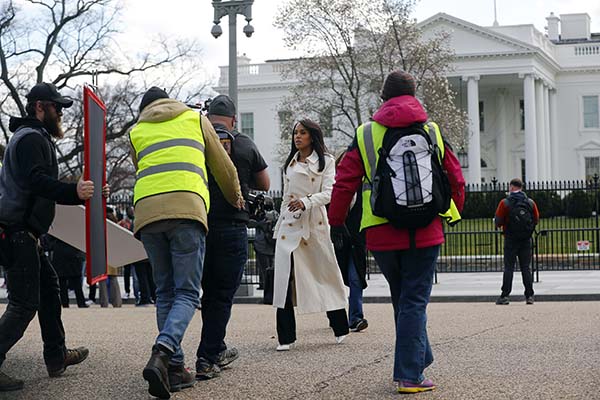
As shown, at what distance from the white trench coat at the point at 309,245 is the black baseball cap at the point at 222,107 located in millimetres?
1417

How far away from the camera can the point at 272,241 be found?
38.2ft

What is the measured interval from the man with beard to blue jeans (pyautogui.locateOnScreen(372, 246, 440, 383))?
1872 mm

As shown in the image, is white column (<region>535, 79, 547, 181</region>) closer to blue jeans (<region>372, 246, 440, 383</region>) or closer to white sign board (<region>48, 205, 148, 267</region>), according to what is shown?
white sign board (<region>48, 205, 148, 267</region>)

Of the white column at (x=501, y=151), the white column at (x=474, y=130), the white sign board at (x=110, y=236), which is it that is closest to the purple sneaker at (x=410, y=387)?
the white sign board at (x=110, y=236)

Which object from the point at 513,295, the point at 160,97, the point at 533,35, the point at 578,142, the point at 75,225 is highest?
the point at 533,35

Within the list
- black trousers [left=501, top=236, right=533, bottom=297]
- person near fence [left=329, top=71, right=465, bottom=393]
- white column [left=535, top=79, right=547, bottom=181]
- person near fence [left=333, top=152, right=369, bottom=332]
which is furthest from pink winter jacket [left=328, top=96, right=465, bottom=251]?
white column [left=535, top=79, right=547, bottom=181]

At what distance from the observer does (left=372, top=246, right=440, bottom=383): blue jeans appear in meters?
5.94

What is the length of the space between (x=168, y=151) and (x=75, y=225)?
4505 millimetres

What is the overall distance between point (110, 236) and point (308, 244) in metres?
2.02

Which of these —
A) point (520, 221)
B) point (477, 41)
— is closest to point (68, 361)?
point (520, 221)

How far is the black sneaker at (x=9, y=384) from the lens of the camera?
6305 mm

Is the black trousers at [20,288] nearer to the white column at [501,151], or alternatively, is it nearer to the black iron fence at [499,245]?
the black iron fence at [499,245]

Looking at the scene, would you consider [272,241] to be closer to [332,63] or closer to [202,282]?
[202,282]

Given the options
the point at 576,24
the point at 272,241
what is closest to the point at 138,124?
the point at 272,241
